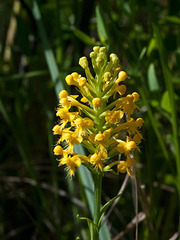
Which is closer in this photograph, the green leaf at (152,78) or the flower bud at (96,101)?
the flower bud at (96,101)

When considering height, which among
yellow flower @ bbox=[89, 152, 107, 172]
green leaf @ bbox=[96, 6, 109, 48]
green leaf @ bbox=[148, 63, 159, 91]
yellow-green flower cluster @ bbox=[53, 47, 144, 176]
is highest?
green leaf @ bbox=[96, 6, 109, 48]

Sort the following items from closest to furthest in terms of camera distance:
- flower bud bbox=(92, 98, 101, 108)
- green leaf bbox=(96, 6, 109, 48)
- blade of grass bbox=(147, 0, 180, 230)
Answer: flower bud bbox=(92, 98, 101, 108), blade of grass bbox=(147, 0, 180, 230), green leaf bbox=(96, 6, 109, 48)

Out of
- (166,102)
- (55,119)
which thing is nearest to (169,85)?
(166,102)

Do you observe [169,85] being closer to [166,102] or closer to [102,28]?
[166,102]

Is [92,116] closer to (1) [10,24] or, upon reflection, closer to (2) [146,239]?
(2) [146,239]

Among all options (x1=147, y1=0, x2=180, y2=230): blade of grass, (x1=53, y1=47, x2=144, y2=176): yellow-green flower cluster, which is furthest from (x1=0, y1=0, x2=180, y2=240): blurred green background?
(x1=53, y1=47, x2=144, y2=176): yellow-green flower cluster

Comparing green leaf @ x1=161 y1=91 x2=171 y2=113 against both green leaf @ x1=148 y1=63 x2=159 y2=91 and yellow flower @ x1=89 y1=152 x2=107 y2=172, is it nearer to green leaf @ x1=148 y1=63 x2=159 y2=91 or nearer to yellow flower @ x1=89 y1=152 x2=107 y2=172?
Answer: green leaf @ x1=148 y1=63 x2=159 y2=91

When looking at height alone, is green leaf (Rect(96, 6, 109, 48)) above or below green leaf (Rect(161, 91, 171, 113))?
above

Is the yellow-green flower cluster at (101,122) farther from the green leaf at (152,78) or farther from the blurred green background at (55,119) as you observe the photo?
the green leaf at (152,78)

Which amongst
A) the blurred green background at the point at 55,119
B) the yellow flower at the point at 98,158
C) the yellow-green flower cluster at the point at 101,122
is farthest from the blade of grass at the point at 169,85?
the yellow flower at the point at 98,158
